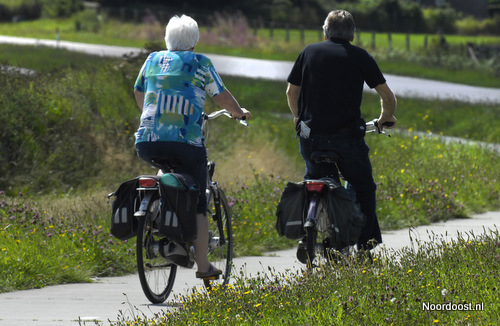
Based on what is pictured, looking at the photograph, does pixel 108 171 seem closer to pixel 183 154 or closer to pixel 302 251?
pixel 302 251

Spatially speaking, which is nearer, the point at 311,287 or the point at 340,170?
the point at 311,287

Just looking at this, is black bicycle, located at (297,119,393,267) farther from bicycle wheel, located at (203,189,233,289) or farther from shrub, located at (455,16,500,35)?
shrub, located at (455,16,500,35)

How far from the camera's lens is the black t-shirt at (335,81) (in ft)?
22.5

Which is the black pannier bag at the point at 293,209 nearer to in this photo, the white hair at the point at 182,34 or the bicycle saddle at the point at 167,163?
the bicycle saddle at the point at 167,163

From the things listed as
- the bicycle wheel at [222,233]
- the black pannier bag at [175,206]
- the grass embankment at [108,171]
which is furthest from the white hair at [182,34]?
the grass embankment at [108,171]

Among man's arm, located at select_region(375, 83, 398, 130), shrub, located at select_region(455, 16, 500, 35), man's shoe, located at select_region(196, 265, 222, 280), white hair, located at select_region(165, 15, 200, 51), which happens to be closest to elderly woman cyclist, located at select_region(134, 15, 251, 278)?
white hair, located at select_region(165, 15, 200, 51)

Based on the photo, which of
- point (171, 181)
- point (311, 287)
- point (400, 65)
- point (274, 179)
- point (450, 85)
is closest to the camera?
point (311, 287)

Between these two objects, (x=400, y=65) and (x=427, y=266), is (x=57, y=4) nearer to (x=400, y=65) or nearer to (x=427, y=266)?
(x=400, y=65)

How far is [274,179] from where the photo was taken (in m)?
12.4

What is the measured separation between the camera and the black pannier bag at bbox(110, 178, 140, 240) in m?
6.40

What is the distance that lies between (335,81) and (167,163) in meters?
1.34

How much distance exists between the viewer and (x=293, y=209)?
6840mm

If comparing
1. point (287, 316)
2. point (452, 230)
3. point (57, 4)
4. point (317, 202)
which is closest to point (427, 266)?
point (317, 202)

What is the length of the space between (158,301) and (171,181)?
952 mm
